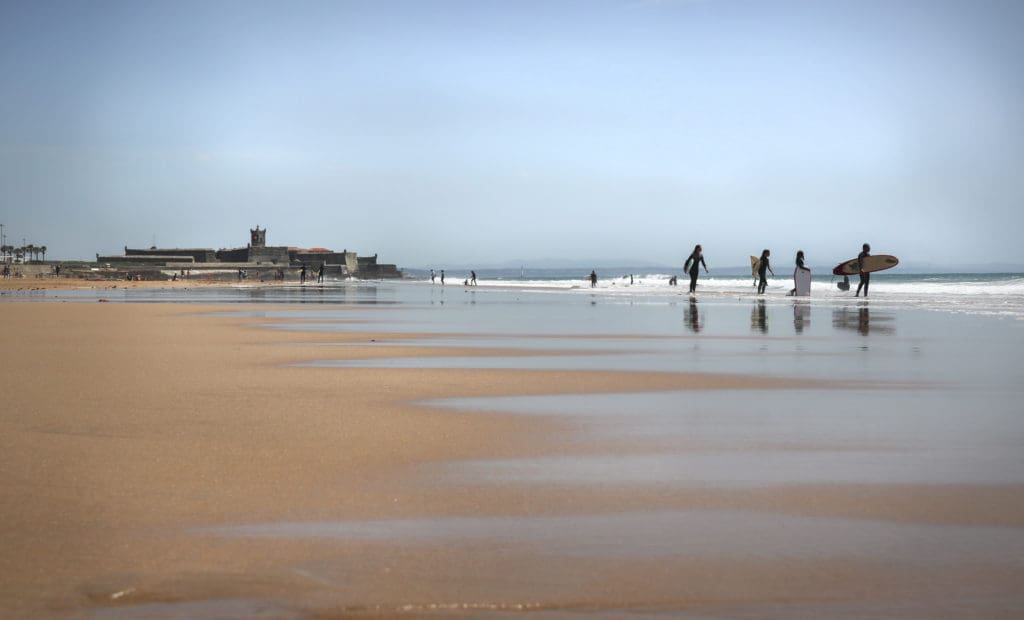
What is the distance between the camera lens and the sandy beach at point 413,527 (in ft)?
8.69

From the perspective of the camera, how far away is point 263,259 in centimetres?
11175

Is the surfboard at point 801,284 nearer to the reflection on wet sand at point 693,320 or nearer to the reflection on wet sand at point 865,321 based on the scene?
the reflection on wet sand at point 693,320

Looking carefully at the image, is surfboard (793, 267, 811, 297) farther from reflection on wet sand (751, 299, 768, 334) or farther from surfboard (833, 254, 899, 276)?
reflection on wet sand (751, 299, 768, 334)

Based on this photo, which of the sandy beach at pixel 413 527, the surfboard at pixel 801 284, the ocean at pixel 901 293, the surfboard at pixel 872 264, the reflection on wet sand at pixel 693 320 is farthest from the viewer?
the surfboard at pixel 872 264

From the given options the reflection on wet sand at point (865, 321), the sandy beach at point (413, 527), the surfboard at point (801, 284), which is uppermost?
the surfboard at point (801, 284)

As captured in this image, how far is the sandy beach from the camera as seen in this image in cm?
265

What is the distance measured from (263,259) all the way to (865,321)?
4063 inches

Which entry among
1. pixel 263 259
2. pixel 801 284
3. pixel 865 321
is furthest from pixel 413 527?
pixel 263 259

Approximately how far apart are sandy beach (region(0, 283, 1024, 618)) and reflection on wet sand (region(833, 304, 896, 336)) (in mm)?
9935

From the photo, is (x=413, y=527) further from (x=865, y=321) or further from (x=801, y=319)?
(x=801, y=319)

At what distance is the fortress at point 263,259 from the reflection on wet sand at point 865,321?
8818 cm

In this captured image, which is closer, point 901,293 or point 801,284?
point 801,284

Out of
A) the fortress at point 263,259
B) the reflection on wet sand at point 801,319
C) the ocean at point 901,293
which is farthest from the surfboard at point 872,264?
the fortress at point 263,259

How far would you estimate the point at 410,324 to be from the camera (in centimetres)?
1703
